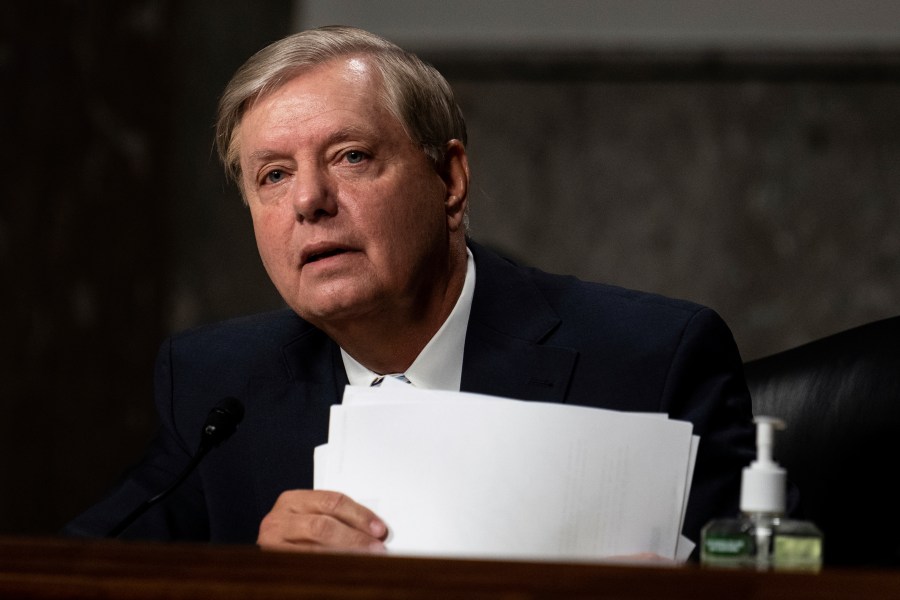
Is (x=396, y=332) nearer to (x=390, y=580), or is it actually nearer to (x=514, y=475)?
(x=514, y=475)

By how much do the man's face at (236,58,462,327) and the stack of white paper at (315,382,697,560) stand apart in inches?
15.7

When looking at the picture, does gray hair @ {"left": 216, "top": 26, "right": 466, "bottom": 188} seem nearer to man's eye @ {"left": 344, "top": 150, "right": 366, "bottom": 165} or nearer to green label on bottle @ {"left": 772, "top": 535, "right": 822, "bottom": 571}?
man's eye @ {"left": 344, "top": 150, "right": 366, "bottom": 165}

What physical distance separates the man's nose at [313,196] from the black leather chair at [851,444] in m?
0.64

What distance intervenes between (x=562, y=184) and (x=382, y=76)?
1844 mm

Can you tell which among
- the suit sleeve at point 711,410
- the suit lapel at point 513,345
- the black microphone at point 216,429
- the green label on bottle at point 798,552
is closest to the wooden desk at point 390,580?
the green label on bottle at point 798,552

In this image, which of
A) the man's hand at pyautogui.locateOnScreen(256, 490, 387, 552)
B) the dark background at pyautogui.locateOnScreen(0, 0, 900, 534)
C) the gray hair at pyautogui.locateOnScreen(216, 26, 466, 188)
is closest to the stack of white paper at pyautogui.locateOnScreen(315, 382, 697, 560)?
the man's hand at pyautogui.locateOnScreen(256, 490, 387, 552)

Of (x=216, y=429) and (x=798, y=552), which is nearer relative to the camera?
(x=798, y=552)

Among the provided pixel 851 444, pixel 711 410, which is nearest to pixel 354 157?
pixel 711 410

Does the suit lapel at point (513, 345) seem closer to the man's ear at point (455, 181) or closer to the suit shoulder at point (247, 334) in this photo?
the man's ear at point (455, 181)

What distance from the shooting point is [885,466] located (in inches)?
57.5

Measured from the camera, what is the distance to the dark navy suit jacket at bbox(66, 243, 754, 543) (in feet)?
4.59

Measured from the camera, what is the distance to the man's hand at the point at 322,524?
3.28 ft

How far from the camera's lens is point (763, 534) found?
80cm

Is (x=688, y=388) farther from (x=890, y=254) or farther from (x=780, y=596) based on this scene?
(x=890, y=254)
